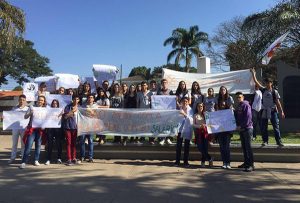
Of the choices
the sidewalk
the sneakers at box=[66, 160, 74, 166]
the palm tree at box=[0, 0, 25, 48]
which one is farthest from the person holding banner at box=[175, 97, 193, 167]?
the palm tree at box=[0, 0, 25, 48]

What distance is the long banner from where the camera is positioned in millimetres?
11281

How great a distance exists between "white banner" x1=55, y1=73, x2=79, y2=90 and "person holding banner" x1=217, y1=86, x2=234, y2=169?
6.38m

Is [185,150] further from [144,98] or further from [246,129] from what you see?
[144,98]

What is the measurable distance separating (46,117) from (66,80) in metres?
4.48

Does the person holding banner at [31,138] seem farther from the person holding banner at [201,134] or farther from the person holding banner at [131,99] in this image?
the person holding banner at [201,134]

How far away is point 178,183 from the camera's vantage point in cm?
830

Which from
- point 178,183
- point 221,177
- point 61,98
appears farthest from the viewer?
point 61,98

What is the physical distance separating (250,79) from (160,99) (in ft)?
20.5

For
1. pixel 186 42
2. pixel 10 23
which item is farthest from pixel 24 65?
pixel 10 23

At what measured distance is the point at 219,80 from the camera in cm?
1675

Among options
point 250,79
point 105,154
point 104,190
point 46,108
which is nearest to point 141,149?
point 105,154

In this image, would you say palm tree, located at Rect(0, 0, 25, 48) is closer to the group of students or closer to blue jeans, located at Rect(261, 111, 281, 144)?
the group of students

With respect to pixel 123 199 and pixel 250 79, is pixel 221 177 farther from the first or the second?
pixel 250 79

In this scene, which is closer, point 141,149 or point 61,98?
point 141,149
